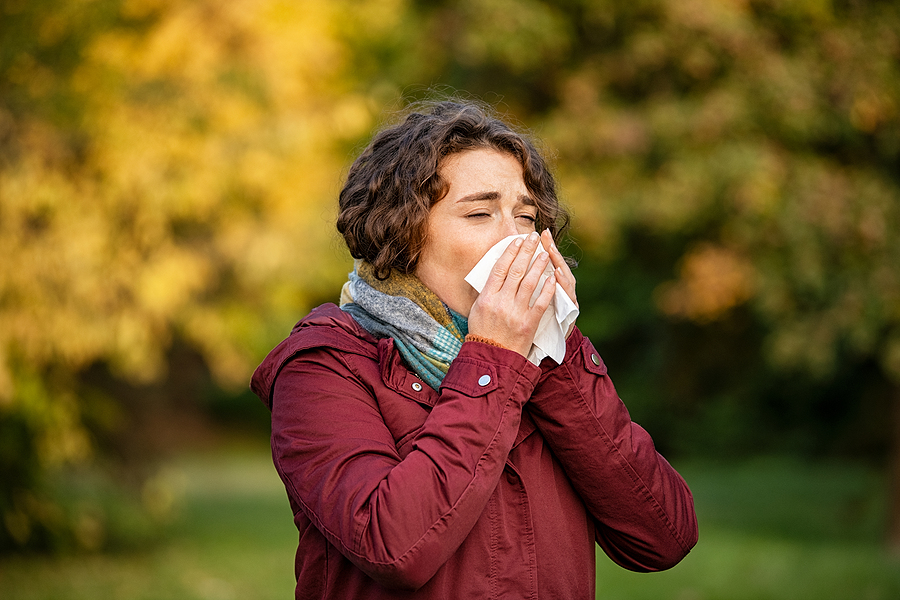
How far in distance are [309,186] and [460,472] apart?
252 inches

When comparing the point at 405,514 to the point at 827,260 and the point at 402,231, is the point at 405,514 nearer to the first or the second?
the point at 402,231

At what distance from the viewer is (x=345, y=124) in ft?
23.2

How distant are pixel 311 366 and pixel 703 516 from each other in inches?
419

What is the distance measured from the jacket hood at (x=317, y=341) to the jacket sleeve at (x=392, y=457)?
26 millimetres

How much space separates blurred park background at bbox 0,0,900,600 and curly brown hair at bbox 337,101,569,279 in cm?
366

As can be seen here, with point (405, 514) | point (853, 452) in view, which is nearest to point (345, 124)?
point (405, 514)

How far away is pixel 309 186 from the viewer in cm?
781

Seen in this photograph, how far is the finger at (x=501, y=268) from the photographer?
1.86 m

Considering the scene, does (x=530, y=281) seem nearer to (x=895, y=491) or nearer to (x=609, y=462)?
(x=609, y=462)

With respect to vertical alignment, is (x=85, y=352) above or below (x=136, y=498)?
above

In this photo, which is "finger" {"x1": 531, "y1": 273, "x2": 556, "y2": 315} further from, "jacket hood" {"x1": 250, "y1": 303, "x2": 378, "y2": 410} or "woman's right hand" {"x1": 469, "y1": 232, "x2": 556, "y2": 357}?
"jacket hood" {"x1": 250, "y1": 303, "x2": 378, "y2": 410}

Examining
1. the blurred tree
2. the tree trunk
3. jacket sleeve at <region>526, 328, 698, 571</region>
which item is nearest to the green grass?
the tree trunk

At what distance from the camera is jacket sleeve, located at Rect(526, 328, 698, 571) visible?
1.89 metres

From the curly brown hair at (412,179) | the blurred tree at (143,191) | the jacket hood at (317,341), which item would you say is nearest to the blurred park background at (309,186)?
the blurred tree at (143,191)
